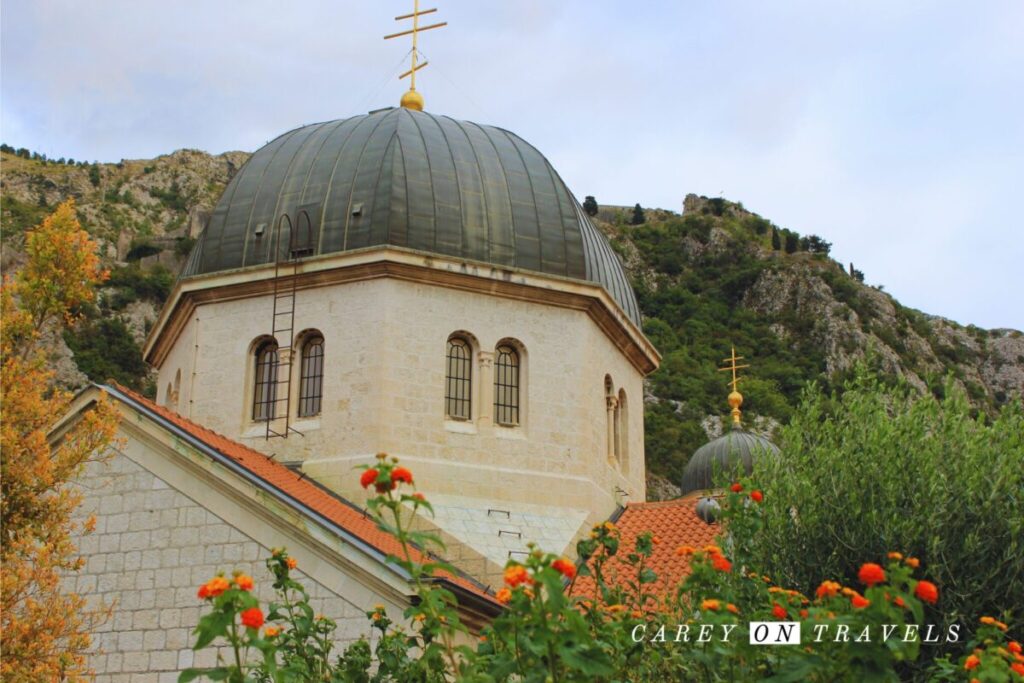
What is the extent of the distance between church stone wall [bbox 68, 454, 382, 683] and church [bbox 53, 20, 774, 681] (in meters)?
1.66

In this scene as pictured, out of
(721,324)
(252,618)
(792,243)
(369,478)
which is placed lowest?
(252,618)

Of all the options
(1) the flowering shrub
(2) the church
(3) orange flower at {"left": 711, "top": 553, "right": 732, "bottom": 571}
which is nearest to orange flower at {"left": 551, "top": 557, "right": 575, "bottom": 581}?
(1) the flowering shrub

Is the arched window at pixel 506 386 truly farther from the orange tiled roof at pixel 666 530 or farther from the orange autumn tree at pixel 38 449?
the orange autumn tree at pixel 38 449

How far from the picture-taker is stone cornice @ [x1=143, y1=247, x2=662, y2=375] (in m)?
21.6

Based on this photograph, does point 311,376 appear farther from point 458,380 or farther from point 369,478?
point 369,478

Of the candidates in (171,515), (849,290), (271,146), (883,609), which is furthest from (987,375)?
(883,609)

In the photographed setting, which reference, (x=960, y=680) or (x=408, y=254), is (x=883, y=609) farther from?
(x=408, y=254)

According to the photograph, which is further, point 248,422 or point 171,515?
point 248,422

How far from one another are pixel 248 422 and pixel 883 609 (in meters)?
15.8

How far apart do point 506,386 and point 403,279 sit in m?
2.57

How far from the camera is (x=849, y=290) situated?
3371 inches

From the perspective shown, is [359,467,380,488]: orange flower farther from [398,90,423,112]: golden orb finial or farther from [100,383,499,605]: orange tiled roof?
[398,90,423,112]: golden orb finial

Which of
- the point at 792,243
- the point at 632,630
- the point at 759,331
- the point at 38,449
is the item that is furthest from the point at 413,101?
the point at 792,243

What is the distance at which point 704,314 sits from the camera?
8169 cm
